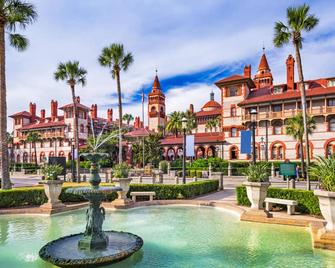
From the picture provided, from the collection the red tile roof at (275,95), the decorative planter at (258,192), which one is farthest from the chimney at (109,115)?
the decorative planter at (258,192)

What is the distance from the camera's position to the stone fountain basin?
19.9ft

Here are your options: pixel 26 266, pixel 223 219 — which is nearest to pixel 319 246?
pixel 223 219

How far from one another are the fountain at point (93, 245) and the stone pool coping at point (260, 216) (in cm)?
499

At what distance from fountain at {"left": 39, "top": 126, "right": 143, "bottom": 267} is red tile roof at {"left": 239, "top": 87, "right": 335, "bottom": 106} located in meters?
39.9

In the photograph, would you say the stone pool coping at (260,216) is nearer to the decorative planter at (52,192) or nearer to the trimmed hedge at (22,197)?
the decorative planter at (52,192)

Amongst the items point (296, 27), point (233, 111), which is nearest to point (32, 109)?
point (233, 111)

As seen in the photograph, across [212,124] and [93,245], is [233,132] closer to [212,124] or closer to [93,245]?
[212,124]

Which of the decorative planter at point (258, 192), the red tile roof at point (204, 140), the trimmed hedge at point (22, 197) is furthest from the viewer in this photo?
the red tile roof at point (204, 140)

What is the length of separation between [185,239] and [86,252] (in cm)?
312

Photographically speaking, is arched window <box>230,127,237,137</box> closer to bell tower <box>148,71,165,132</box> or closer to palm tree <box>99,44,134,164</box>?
palm tree <box>99,44,134,164</box>

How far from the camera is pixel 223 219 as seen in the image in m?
11.4

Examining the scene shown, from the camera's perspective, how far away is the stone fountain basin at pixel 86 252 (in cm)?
606

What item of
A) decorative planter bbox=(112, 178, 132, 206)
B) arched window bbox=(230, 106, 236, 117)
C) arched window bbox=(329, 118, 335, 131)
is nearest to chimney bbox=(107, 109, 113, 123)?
arched window bbox=(230, 106, 236, 117)

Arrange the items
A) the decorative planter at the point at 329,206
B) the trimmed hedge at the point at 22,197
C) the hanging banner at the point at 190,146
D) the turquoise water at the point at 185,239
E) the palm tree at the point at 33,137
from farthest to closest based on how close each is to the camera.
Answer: the palm tree at the point at 33,137 < the hanging banner at the point at 190,146 < the trimmed hedge at the point at 22,197 < the decorative planter at the point at 329,206 < the turquoise water at the point at 185,239
